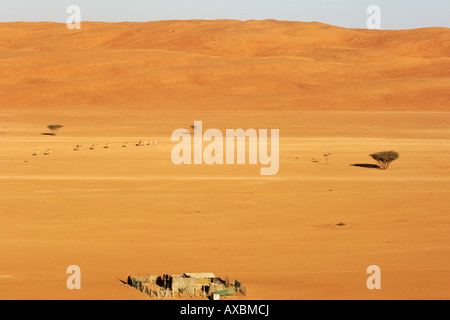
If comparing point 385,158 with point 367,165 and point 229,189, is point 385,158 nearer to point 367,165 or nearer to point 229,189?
point 367,165

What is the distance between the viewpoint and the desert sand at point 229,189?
35.8 ft

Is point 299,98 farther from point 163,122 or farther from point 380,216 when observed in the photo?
point 380,216

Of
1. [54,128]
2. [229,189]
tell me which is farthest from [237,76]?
[229,189]

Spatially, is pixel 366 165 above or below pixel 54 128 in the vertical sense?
below

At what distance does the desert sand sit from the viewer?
1090 cm

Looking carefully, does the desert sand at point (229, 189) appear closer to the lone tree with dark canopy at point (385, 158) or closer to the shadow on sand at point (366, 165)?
the shadow on sand at point (366, 165)
